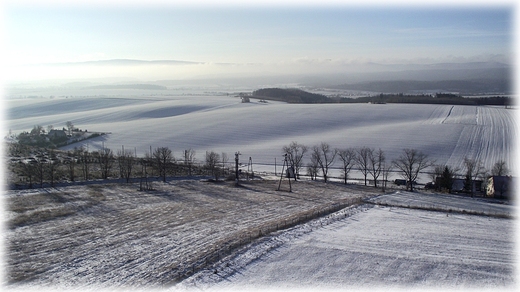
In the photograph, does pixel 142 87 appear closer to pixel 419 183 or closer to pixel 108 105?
pixel 108 105

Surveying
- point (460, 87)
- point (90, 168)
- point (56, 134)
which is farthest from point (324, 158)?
point (460, 87)

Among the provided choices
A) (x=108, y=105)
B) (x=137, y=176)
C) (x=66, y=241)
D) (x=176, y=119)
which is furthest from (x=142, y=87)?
(x=66, y=241)

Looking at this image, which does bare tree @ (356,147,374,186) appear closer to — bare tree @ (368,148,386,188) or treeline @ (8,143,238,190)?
bare tree @ (368,148,386,188)

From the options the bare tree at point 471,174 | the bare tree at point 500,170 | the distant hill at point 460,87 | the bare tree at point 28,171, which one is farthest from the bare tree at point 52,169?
the distant hill at point 460,87

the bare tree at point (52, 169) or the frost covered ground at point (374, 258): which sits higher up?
the bare tree at point (52, 169)

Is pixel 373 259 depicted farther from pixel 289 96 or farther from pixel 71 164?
pixel 289 96

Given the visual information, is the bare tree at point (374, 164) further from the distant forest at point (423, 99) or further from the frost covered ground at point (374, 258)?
the distant forest at point (423, 99)
